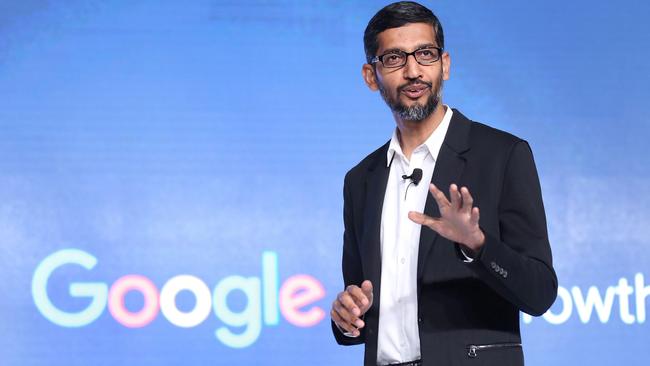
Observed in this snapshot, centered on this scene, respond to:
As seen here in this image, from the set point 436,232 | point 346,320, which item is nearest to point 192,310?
point 346,320

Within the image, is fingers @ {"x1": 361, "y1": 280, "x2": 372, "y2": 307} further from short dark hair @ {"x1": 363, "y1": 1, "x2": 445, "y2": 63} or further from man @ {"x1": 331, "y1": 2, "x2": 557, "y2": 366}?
short dark hair @ {"x1": 363, "y1": 1, "x2": 445, "y2": 63}

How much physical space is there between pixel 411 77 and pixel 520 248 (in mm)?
Answer: 428

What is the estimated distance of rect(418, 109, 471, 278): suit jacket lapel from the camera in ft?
5.47

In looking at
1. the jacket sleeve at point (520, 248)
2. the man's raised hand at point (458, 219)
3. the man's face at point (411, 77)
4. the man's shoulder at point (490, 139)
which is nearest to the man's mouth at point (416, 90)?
the man's face at point (411, 77)

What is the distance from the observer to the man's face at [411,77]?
5.95 ft

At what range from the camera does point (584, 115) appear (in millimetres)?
3576

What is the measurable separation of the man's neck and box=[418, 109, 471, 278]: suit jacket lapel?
0.15 feet

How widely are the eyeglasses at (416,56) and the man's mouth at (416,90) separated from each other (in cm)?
5

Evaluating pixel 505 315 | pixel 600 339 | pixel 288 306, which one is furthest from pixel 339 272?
pixel 505 315

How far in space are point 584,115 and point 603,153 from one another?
0.17 meters

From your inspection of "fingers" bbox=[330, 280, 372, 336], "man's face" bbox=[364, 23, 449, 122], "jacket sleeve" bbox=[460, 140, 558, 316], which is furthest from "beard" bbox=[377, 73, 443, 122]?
"fingers" bbox=[330, 280, 372, 336]

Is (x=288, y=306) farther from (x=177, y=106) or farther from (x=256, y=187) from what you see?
(x=177, y=106)

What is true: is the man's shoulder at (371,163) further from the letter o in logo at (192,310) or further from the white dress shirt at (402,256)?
the letter o in logo at (192,310)

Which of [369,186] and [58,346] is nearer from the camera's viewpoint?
[369,186]
